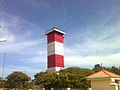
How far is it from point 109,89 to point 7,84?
41.8m

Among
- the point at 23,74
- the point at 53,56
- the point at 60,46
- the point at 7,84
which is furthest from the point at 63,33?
the point at 7,84

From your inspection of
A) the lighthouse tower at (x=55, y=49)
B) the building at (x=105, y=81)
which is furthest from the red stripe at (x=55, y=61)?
the building at (x=105, y=81)

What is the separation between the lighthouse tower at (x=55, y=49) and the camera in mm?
39812

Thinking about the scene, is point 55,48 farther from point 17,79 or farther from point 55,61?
point 17,79

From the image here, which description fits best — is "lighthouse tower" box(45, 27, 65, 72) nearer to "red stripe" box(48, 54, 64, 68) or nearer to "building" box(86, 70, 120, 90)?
"red stripe" box(48, 54, 64, 68)

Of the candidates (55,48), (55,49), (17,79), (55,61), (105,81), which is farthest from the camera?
(17,79)

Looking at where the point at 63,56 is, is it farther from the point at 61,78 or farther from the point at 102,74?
the point at 102,74

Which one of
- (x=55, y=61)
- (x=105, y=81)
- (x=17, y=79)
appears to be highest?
(x=55, y=61)

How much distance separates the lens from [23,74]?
52000 mm

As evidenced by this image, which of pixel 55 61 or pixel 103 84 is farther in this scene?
pixel 55 61

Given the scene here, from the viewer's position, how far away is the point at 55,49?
40.1m

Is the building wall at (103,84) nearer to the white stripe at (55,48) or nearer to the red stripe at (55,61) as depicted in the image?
the red stripe at (55,61)

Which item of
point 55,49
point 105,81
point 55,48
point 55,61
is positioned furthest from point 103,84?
point 55,48

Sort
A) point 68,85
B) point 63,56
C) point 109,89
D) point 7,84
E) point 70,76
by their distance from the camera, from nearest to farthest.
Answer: point 109,89 → point 68,85 → point 70,76 → point 63,56 → point 7,84
